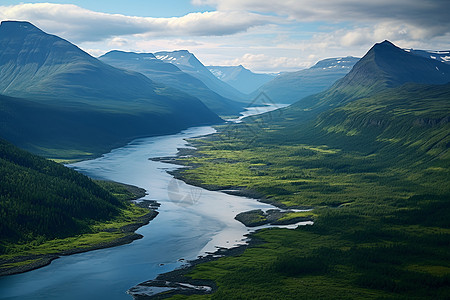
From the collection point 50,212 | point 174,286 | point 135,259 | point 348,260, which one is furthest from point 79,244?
point 348,260

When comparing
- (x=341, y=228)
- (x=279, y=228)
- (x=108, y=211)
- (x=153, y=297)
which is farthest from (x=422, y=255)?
(x=108, y=211)

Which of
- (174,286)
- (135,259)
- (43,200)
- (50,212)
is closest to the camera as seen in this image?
(174,286)

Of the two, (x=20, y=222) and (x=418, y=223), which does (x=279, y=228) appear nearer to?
(x=418, y=223)

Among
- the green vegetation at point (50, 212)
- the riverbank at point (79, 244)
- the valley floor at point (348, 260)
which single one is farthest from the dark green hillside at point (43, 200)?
the valley floor at point (348, 260)

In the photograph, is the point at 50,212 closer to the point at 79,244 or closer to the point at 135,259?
the point at 79,244

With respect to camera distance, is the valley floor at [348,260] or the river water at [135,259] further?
the river water at [135,259]

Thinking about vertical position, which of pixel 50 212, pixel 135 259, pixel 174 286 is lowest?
pixel 174 286

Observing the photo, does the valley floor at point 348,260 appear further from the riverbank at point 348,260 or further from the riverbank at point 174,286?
the riverbank at point 174,286

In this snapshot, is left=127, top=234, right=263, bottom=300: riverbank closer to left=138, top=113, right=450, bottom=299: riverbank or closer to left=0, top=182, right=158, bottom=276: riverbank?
left=138, top=113, right=450, bottom=299: riverbank
